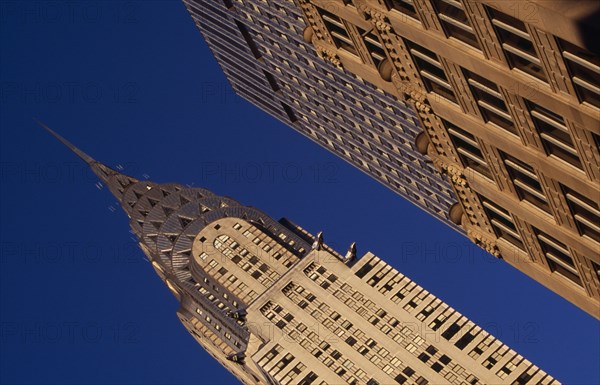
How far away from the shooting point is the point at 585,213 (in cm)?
6328

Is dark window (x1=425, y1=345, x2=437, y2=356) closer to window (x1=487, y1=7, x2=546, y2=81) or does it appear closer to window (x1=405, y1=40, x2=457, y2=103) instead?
window (x1=405, y1=40, x2=457, y2=103)

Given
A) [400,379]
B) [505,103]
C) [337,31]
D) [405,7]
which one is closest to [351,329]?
[400,379]

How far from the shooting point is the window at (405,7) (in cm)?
6444

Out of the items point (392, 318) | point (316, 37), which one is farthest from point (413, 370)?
point (316, 37)

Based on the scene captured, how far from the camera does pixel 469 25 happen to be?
59.2 meters

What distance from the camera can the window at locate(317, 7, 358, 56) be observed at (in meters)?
79.6

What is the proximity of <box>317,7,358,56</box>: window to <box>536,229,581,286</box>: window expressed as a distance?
15.2 m

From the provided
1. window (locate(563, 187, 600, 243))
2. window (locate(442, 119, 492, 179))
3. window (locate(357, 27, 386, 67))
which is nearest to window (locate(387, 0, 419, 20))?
window (locate(442, 119, 492, 179))

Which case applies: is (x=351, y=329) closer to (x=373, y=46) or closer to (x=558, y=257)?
(x=373, y=46)

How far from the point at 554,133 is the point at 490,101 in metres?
3.74

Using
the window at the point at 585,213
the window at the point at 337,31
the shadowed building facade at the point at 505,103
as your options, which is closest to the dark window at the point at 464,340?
the shadowed building facade at the point at 505,103

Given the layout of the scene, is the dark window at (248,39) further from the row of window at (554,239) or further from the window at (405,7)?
the window at (405,7)

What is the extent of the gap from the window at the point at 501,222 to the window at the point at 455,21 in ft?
38.6

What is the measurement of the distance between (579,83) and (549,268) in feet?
59.6
